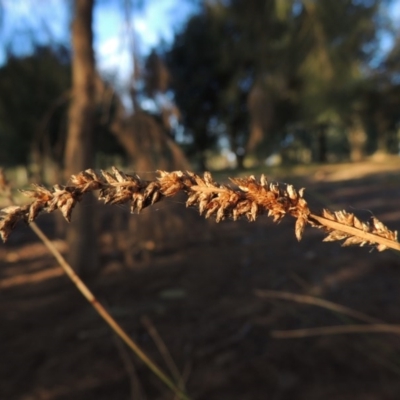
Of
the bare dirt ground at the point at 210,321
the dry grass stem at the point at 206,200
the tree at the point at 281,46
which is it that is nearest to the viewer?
the dry grass stem at the point at 206,200

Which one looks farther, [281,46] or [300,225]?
[281,46]

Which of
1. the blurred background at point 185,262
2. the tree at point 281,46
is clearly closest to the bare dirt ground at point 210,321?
the blurred background at point 185,262

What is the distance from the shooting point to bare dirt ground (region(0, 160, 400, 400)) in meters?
2.83

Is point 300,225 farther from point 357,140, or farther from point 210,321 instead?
point 357,140

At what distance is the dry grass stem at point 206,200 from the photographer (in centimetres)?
51

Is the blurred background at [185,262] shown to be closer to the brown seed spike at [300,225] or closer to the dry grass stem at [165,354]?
the dry grass stem at [165,354]

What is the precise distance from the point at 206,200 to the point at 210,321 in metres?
3.34

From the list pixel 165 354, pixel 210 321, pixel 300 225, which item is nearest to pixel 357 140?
pixel 210 321

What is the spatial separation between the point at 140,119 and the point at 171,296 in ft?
5.87

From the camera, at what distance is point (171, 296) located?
4.41 meters

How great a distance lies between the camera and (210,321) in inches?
147

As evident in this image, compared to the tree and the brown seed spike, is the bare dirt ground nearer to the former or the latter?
the brown seed spike

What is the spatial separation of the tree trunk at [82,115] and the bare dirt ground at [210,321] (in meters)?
0.25

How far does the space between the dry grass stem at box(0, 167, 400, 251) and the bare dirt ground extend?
89 cm
